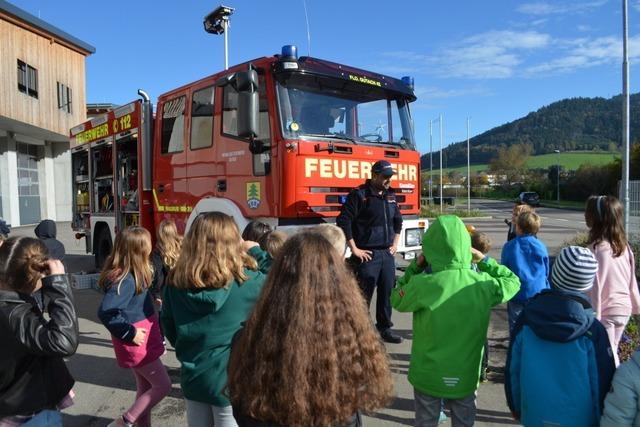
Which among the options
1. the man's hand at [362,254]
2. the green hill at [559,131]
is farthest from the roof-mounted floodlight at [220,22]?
the green hill at [559,131]

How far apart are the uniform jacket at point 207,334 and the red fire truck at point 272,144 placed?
2.69 m

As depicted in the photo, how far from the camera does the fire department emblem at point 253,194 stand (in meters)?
5.49

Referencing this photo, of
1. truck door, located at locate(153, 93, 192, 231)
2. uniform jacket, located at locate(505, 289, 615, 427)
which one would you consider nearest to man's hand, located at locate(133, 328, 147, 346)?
uniform jacket, located at locate(505, 289, 615, 427)

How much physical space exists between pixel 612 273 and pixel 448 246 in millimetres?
1565

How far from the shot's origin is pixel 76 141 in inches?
400

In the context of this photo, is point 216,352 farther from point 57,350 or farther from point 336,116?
point 336,116

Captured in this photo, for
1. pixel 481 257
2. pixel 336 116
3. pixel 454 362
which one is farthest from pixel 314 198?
pixel 454 362

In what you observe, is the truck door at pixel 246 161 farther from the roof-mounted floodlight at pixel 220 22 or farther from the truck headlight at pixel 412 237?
the roof-mounted floodlight at pixel 220 22

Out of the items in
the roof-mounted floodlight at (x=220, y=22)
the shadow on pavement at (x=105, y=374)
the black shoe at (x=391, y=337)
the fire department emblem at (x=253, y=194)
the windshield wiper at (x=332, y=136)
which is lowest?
the shadow on pavement at (x=105, y=374)

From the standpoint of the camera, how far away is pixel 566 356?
236 centimetres

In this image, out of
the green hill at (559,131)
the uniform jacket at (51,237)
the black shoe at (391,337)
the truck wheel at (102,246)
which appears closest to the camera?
the uniform jacket at (51,237)

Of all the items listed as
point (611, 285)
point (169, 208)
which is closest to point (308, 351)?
point (611, 285)

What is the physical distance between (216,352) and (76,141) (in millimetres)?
8947

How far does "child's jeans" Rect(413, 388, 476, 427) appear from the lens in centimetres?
285
